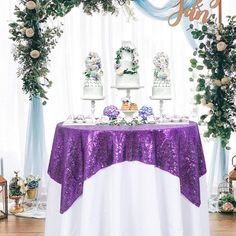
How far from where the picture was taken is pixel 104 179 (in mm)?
2846

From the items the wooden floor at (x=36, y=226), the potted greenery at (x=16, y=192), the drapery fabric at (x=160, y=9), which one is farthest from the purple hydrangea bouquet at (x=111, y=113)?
the drapery fabric at (x=160, y=9)

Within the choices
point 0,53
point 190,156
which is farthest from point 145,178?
point 0,53

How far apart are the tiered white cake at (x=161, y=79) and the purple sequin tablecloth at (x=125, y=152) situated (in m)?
0.32

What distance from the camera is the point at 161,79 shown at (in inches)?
129

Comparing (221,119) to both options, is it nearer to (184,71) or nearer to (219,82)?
(219,82)

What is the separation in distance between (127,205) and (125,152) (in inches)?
11.7

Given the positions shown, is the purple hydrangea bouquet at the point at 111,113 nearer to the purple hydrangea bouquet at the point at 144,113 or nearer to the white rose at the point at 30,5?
the purple hydrangea bouquet at the point at 144,113

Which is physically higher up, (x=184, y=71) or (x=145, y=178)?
(x=184, y=71)

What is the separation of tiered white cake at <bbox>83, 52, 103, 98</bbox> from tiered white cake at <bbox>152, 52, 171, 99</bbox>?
0.36m

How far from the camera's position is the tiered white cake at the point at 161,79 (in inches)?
128

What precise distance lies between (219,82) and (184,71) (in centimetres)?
144

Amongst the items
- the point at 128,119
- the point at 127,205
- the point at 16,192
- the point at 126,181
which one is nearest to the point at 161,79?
the point at 128,119

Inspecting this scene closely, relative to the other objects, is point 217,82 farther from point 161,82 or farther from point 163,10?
point 163,10

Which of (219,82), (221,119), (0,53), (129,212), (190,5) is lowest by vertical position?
(129,212)
